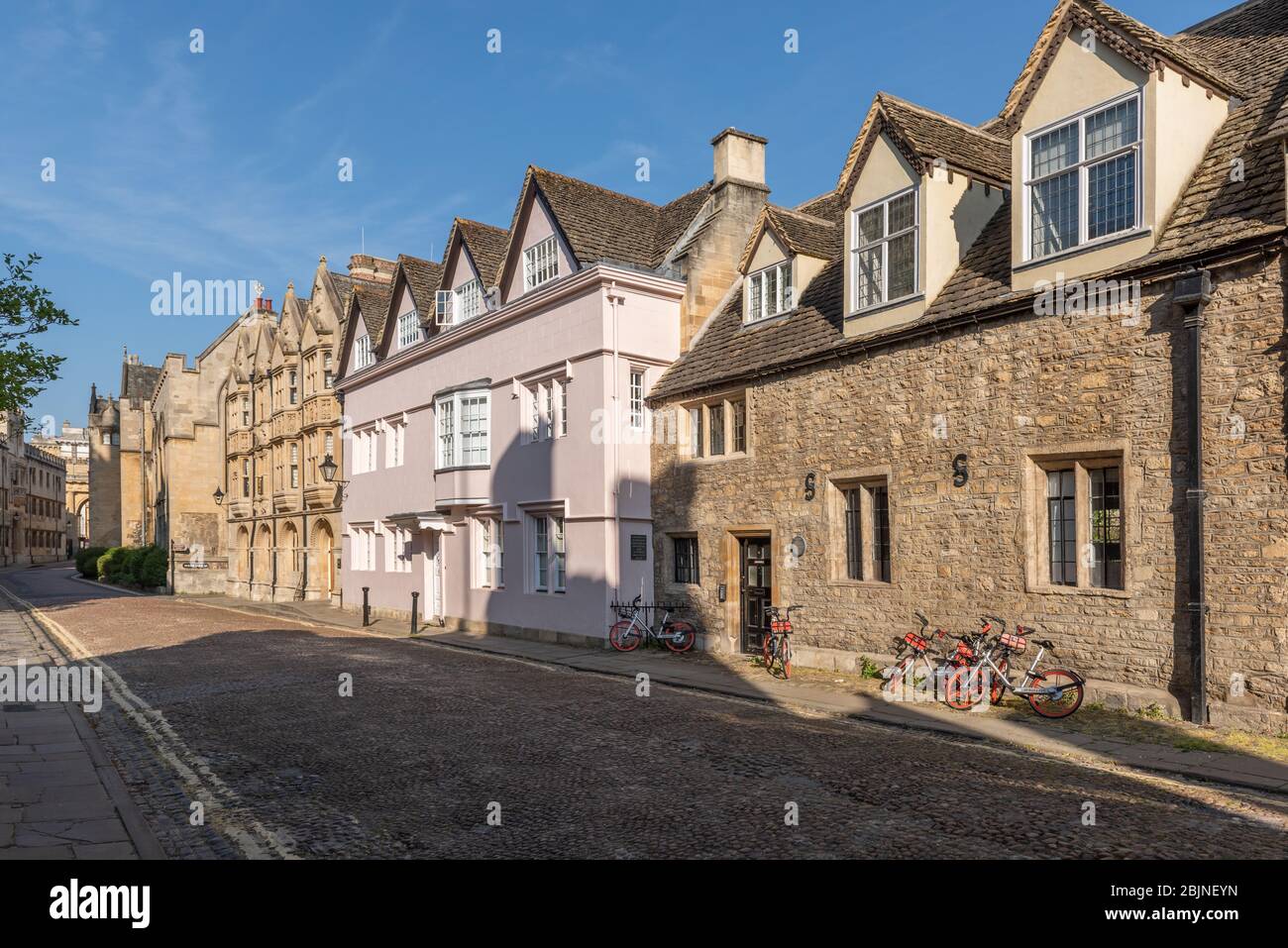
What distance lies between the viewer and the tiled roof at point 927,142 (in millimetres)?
15281

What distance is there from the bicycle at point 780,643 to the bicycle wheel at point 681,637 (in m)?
2.65

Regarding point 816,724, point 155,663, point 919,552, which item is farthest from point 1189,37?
point 155,663

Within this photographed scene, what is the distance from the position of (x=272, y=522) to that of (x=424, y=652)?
24.8 meters

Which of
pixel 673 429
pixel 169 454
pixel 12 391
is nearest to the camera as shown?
pixel 673 429

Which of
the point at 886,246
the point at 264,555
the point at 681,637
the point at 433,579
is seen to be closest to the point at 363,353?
the point at 433,579

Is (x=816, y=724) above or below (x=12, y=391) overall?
below

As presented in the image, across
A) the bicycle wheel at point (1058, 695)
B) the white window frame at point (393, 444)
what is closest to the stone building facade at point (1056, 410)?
the bicycle wheel at point (1058, 695)

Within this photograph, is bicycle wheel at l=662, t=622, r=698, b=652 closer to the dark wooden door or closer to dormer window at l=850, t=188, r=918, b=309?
the dark wooden door

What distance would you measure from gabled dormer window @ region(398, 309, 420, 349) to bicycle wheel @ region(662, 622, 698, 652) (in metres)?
14.2

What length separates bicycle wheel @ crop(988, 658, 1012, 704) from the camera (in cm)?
1302

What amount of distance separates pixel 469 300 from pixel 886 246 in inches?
564

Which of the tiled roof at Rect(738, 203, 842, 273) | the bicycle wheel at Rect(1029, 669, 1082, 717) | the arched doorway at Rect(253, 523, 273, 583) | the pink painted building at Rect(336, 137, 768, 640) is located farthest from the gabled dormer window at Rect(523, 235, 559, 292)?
the arched doorway at Rect(253, 523, 273, 583)

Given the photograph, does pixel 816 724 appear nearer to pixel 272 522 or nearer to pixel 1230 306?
pixel 1230 306

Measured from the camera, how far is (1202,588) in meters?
11.2
